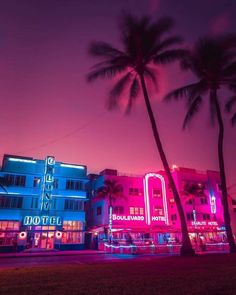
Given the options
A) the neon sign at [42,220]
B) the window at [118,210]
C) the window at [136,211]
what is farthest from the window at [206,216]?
the neon sign at [42,220]

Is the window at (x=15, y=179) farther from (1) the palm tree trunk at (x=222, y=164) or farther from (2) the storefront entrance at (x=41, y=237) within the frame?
(1) the palm tree trunk at (x=222, y=164)

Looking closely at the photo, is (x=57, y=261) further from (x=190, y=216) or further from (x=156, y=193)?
(x=190, y=216)

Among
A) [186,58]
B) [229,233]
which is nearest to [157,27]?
[186,58]

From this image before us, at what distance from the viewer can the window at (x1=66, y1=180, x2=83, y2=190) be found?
150 ft

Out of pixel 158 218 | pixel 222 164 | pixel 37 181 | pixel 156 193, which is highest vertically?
pixel 37 181

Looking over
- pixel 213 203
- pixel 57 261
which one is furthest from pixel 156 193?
pixel 57 261

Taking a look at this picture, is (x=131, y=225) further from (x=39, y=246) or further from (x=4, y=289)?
(x=4, y=289)

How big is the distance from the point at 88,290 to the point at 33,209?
37.5 m

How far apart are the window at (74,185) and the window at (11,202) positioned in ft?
26.7

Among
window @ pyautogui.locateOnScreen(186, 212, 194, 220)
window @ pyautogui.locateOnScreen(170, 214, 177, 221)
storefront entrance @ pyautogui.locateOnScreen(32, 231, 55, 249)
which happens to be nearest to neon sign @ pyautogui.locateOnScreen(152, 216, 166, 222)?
window @ pyautogui.locateOnScreen(170, 214, 177, 221)

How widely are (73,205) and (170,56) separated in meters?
30.5

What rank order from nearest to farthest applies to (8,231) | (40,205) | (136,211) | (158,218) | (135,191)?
1. (8,231)
2. (40,205)
3. (158,218)
4. (136,211)
5. (135,191)

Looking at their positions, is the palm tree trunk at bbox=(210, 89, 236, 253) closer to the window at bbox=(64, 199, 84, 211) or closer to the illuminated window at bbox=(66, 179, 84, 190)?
the window at bbox=(64, 199, 84, 211)

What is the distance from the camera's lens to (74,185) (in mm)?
46094
